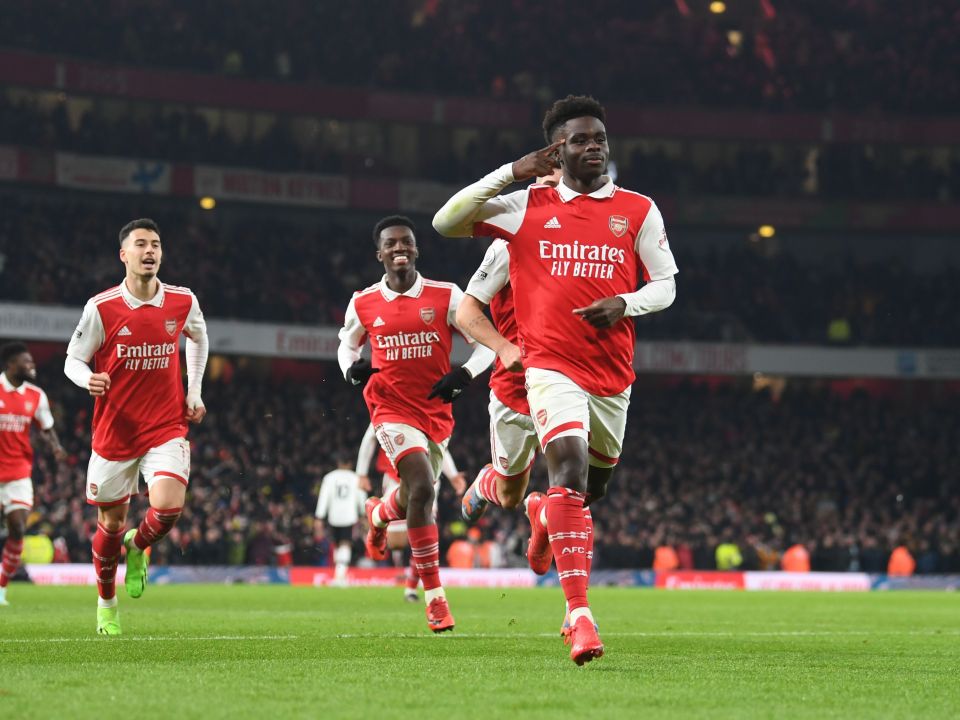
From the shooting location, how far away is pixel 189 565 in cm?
3070

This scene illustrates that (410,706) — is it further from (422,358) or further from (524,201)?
(422,358)

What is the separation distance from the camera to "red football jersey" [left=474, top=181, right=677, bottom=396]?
8164mm

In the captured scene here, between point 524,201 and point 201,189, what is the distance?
34.5 metres

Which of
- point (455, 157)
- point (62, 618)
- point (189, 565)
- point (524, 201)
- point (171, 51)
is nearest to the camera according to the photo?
point (524, 201)

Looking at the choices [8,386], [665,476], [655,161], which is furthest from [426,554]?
[655,161]

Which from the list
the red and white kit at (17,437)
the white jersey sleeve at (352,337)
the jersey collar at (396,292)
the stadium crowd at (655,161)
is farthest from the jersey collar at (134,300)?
the stadium crowd at (655,161)

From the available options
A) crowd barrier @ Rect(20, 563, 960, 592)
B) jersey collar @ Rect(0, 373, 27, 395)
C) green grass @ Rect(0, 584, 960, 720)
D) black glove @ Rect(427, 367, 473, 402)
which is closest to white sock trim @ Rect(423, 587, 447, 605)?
green grass @ Rect(0, 584, 960, 720)

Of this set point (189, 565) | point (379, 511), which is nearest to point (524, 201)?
point (379, 511)

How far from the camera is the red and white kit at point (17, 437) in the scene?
1681 centimetres

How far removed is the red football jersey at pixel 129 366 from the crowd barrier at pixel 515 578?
53.2 ft

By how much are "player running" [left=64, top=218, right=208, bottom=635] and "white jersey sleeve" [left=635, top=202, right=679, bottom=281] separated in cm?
372

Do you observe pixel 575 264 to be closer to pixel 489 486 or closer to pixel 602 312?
pixel 602 312

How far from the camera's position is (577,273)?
324 inches

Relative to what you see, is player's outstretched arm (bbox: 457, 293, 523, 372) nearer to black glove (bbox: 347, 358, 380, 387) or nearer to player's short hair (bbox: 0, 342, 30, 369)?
black glove (bbox: 347, 358, 380, 387)
